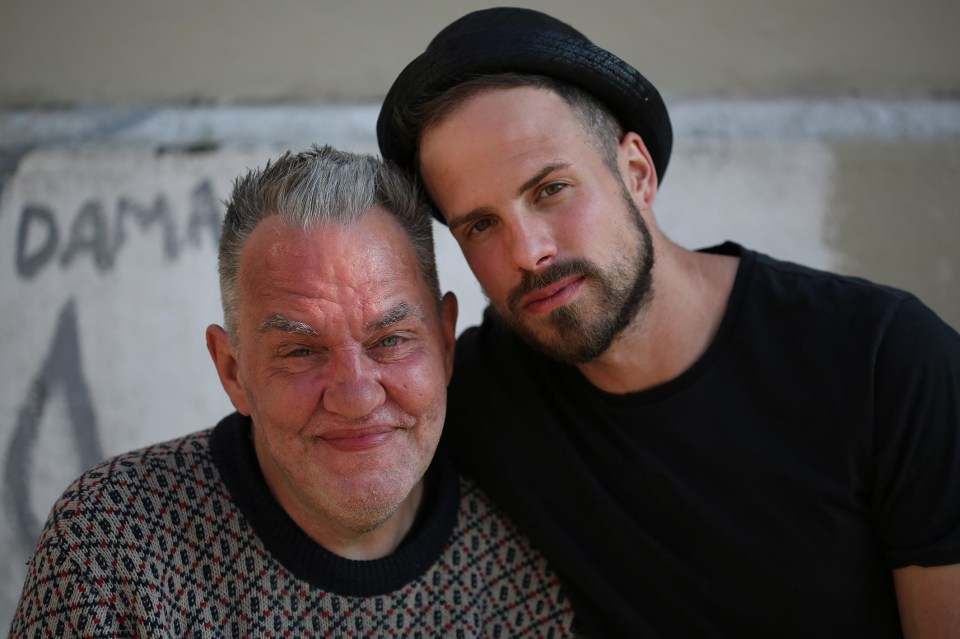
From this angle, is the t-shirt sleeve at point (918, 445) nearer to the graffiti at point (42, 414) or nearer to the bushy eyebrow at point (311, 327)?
the bushy eyebrow at point (311, 327)

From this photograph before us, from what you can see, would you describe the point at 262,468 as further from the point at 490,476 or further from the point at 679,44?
the point at 679,44

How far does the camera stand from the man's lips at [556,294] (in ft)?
6.95

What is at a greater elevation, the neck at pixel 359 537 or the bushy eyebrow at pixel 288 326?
the bushy eyebrow at pixel 288 326

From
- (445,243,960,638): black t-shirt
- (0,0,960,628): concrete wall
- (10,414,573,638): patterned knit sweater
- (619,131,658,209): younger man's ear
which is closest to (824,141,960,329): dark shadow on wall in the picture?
(0,0,960,628): concrete wall

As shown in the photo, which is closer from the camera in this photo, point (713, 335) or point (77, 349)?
point (713, 335)

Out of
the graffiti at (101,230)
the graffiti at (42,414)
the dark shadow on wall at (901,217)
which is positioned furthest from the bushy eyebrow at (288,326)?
the dark shadow on wall at (901,217)

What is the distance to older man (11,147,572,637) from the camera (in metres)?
1.90

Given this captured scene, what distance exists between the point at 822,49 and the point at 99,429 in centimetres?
306

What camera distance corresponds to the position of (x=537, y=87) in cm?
217

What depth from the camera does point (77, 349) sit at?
3.46 meters

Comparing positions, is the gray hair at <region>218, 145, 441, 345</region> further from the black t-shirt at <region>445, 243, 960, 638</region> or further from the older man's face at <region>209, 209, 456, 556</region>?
the black t-shirt at <region>445, 243, 960, 638</region>

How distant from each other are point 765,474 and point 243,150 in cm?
225

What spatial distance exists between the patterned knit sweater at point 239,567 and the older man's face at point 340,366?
0.16m

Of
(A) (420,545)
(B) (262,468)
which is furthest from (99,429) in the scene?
(A) (420,545)
